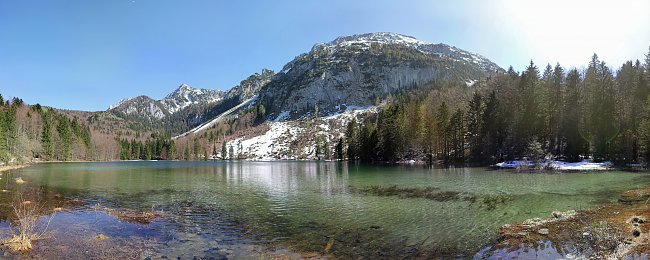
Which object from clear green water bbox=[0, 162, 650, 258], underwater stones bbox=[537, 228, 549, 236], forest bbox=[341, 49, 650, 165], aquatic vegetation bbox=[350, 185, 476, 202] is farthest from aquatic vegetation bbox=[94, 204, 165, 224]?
forest bbox=[341, 49, 650, 165]

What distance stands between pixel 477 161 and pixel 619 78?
40.1 metres

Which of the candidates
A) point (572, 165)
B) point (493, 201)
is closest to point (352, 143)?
point (572, 165)

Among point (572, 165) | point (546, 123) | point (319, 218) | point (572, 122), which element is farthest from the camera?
point (546, 123)

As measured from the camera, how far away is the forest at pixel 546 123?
251 ft

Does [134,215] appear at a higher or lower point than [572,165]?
lower

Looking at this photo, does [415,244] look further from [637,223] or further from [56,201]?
[56,201]

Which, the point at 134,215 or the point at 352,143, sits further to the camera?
the point at 352,143

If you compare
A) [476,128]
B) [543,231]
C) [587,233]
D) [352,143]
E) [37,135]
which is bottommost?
[543,231]

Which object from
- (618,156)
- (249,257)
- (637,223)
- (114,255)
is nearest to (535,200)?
(637,223)

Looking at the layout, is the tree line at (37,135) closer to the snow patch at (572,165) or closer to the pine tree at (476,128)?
the pine tree at (476,128)

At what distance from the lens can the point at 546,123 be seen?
87.6 m

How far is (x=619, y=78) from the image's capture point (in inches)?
3526

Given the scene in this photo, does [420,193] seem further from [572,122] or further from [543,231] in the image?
[572,122]

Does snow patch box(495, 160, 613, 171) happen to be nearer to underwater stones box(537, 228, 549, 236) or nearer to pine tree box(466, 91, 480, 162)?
pine tree box(466, 91, 480, 162)
